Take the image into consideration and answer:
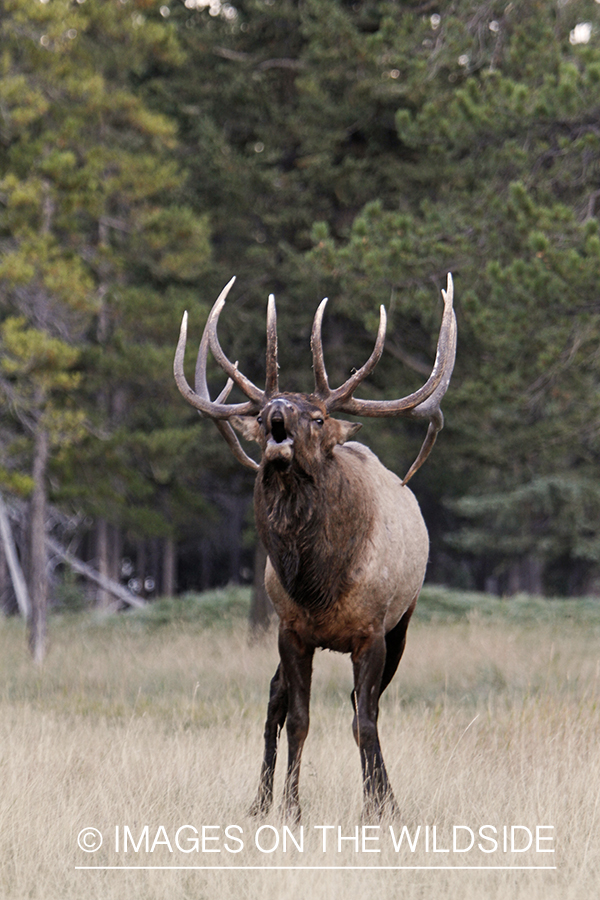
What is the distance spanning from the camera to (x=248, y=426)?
16.7 ft

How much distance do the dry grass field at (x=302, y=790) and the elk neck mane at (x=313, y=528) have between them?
115 centimetres

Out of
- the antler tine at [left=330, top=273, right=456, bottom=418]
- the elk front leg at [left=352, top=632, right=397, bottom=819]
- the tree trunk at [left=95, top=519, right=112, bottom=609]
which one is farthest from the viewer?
the tree trunk at [left=95, top=519, right=112, bottom=609]

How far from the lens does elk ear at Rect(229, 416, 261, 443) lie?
5.05 metres

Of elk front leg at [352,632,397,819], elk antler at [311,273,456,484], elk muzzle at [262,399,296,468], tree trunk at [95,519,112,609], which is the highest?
elk antler at [311,273,456,484]

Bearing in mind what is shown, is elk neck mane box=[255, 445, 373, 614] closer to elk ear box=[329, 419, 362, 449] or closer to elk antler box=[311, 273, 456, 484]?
elk ear box=[329, 419, 362, 449]

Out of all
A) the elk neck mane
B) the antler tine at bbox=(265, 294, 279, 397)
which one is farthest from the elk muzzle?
the antler tine at bbox=(265, 294, 279, 397)

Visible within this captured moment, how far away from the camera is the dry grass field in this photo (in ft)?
14.5

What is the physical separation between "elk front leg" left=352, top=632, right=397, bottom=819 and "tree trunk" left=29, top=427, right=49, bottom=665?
7610 millimetres

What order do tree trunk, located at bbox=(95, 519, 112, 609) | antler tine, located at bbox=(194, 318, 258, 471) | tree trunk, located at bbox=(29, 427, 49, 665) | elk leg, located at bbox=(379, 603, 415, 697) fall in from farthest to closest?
tree trunk, located at bbox=(95, 519, 112, 609) < tree trunk, located at bbox=(29, 427, 49, 665) < elk leg, located at bbox=(379, 603, 415, 697) < antler tine, located at bbox=(194, 318, 258, 471)

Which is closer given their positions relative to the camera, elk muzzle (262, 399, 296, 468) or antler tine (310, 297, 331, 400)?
elk muzzle (262, 399, 296, 468)

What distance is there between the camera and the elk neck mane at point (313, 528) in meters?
4.82

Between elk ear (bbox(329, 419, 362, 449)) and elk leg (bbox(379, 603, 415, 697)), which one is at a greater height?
elk ear (bbox(329, 419, 362, 449))

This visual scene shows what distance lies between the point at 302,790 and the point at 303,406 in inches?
89.8

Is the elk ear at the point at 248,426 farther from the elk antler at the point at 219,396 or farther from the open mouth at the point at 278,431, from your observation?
the open mouth at the point at 278,431
